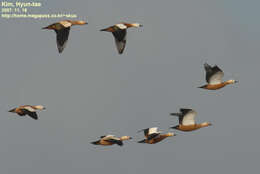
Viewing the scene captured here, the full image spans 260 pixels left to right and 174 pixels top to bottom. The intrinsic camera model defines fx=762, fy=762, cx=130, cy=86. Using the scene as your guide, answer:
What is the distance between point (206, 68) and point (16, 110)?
12235 mm

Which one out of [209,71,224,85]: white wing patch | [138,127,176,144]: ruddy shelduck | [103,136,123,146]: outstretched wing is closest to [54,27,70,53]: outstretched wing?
[103,136,123,146]: outstretched wing

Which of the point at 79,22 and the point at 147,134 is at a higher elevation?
the point at 79,22

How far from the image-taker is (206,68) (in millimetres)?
48469

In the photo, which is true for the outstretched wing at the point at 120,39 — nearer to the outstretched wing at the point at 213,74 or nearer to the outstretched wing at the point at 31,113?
the outstretched wing at the point at 213,74

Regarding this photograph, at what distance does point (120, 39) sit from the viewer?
50.2 m

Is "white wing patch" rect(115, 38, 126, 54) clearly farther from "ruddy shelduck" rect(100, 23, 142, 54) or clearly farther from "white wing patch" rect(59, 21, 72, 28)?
"white wing patch" rect(59, 21, 72, 28)

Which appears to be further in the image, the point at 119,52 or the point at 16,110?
the point at 119,52

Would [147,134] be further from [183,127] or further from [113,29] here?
[113,29]

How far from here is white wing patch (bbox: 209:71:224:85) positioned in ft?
160

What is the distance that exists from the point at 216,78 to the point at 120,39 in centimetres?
680

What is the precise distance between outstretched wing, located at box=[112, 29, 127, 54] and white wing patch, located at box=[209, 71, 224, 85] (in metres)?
6.13

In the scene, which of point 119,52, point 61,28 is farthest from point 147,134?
point 61,28

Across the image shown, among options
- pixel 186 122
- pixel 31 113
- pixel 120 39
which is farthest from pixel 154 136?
pixel 31 113

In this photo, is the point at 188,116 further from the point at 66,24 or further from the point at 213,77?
the point at 66,24
